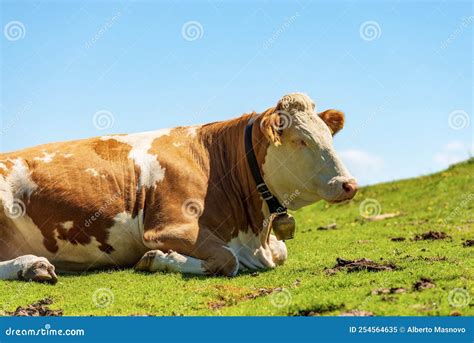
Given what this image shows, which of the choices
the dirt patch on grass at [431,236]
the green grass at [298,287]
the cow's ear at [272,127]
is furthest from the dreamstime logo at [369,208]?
the cow's ear at [272,127]

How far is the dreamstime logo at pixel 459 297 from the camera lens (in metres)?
7.17

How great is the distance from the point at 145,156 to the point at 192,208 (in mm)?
1177

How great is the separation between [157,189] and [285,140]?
1872 mm

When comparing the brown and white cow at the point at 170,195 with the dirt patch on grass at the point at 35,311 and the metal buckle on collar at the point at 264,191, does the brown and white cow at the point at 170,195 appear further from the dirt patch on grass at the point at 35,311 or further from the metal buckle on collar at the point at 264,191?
the dirt patch on grass at the point at 35,311

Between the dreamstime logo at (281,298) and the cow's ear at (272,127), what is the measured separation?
2201 mm

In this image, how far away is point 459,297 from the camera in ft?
24.4

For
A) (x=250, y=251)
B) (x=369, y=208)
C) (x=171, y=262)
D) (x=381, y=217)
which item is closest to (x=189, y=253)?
(x=171, y=262)

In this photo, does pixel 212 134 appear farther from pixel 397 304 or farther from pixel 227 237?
pixel 397 304

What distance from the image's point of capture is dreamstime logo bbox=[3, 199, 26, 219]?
1027 cm

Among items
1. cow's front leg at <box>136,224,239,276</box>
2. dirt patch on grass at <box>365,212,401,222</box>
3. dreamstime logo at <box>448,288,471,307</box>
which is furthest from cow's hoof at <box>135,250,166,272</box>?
dirt patch on grass at <box>365,212,401,222</box>

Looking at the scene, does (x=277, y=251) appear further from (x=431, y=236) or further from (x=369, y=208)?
(x=369, y=208)

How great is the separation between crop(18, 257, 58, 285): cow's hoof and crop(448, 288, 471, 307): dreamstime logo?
4.71m
